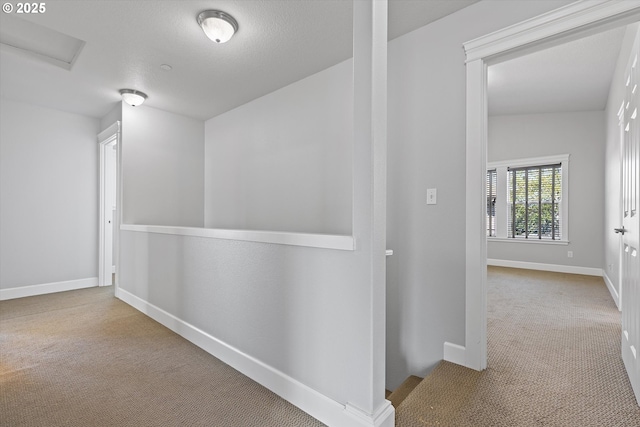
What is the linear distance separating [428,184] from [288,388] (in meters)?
1.54

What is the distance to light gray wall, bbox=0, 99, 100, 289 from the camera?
3.78m

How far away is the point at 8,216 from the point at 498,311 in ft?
18.6

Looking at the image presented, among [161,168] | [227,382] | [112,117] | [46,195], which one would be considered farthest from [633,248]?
[46,195]

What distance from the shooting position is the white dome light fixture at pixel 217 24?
215cm

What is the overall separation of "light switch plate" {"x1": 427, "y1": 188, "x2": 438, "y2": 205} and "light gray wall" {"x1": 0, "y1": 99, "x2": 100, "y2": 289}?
448cm

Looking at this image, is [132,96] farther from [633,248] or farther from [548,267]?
[548,267]

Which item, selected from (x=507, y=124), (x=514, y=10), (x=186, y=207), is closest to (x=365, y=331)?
(x=514, y=10)

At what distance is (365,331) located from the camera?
4.67ft

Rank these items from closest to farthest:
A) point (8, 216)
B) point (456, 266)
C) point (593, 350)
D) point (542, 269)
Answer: point (456, 266), point (593, 350), point (8, 216), point (542, 269)

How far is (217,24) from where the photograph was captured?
7.11 feet

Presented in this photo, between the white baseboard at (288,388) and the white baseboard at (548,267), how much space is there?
18.0 ft

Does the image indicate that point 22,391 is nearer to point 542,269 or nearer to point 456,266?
point 456,266

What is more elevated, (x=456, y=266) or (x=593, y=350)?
(x=456, y=266)

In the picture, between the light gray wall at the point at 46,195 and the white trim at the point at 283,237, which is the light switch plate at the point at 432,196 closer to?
the white trim at the point at 283,237
